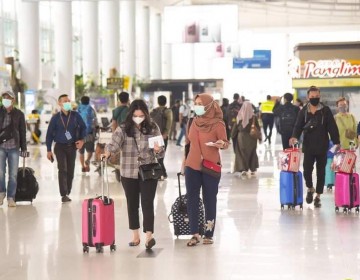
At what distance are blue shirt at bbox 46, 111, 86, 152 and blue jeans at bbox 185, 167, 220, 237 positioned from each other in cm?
487

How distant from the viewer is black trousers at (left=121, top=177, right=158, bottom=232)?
9664mm

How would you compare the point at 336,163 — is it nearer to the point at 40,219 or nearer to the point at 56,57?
the point at 40,219

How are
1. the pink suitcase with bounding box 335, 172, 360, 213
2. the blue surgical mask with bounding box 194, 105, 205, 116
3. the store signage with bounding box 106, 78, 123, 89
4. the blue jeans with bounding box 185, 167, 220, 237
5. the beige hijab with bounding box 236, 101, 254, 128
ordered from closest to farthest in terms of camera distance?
the blue surgical mask with bounding box 194, 105, 205, 116, the blue jeans with bounding box 185, 167, 220, 237, the pink suitcase with bounding box 335, 172, 360, 213, the beige hijab with bounding box 236, 101, 254, 128, the store signage with bounding box 106, 78, 123, 89

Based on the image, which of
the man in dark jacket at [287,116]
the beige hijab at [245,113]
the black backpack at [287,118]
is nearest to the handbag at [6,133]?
the beige hijab at [245,113]

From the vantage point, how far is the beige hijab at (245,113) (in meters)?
18.6

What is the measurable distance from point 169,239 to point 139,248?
72 centimetres

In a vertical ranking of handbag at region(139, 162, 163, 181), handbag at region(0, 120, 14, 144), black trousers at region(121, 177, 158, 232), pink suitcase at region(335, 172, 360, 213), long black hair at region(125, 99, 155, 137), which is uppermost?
long black hair at region(125, 99, 155, 137)

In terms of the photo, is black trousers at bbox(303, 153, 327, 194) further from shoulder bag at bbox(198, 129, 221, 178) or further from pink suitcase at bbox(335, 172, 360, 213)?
shoulder bag at bbox(198, 129, 221, 178)

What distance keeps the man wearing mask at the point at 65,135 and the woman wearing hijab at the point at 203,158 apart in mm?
4797

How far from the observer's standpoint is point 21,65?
138 ft

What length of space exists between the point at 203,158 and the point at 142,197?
2.56 feet

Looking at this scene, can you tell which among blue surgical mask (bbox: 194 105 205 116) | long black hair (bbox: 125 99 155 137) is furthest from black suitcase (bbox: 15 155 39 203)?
blue surgical mask (bbox: 194 105 205 116)

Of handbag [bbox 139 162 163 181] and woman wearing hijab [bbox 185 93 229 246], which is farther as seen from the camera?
woman wearing hijab [bbox 185 93 229 246]

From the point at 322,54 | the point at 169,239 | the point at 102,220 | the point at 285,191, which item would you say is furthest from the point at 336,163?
the point at 322,54
